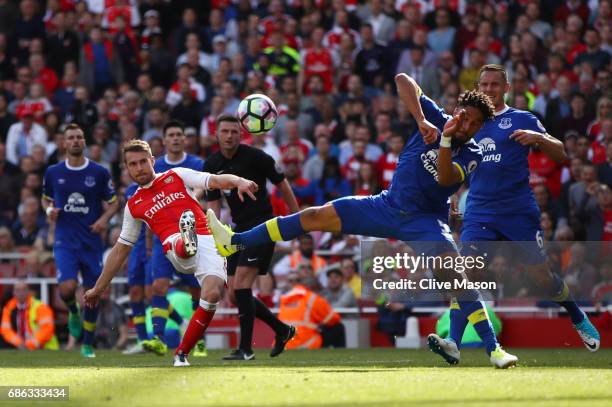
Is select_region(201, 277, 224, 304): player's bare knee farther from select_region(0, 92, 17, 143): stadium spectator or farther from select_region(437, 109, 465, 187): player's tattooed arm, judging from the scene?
select_region(0, 92, 17, 143): stadium spectator

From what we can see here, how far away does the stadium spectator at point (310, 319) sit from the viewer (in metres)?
17.3

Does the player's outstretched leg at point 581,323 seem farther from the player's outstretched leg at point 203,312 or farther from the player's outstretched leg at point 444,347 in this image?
the player's outstretched leg at point 203,312

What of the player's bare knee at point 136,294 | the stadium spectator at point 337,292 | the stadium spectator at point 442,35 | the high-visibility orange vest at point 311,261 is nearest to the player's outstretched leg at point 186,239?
the player's bare knee at point 136,294

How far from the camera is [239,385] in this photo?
8906mm

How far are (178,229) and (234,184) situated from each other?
1203mm

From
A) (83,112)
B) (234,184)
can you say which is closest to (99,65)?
(83,112)

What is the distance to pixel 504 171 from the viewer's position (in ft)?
39.5

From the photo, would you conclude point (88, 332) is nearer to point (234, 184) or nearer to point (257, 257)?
point (257, 257)

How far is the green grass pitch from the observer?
779 centimetres

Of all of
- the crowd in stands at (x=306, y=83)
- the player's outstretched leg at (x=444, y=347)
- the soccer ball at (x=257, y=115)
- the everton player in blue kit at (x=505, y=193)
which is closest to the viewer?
the player's outstretched leg at (x=444, y=347)

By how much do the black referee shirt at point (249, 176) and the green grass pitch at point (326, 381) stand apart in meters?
1.58

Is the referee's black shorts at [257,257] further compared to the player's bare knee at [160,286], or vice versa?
the player's bare knee at [160,286]

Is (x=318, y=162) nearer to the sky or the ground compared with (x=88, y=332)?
nearer to the sky

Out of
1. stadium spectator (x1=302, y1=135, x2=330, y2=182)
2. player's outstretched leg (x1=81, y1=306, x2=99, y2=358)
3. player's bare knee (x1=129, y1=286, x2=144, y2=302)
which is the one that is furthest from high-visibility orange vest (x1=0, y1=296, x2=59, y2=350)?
stadium spectator (x1=302, y1=135, x2=330, y2=182)
